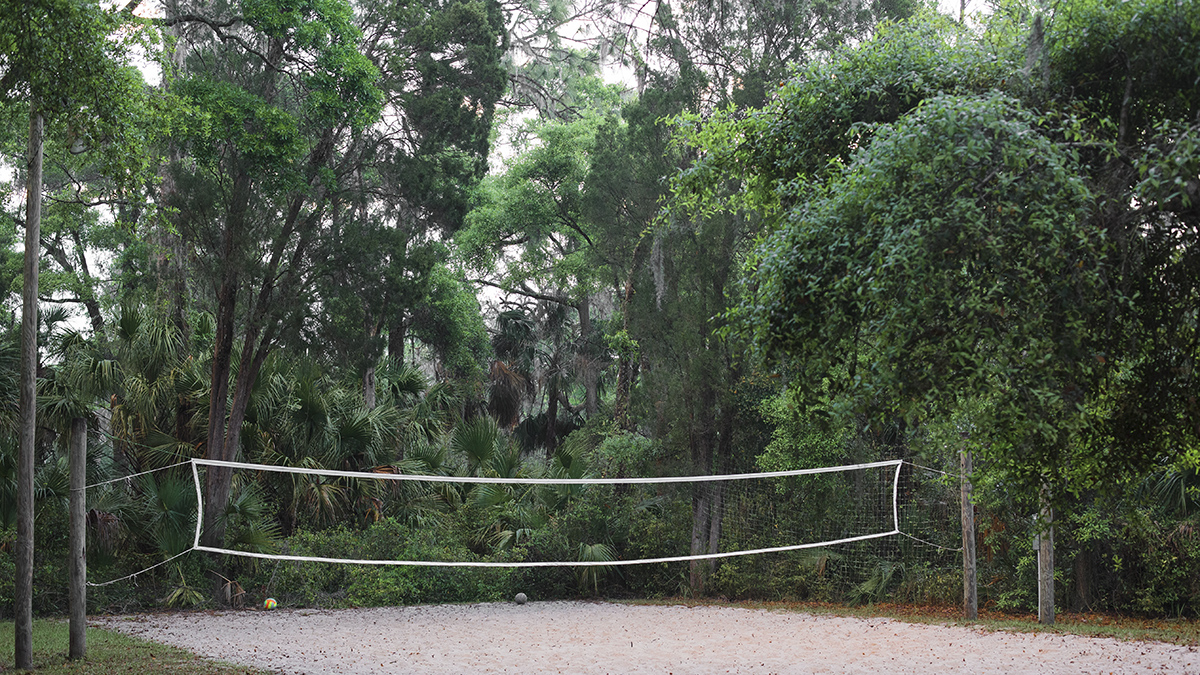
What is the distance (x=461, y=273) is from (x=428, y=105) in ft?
22.4

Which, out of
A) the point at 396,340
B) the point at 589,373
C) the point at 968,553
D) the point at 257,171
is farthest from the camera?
the point at 589,373

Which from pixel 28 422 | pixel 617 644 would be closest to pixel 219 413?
pixel 28 422

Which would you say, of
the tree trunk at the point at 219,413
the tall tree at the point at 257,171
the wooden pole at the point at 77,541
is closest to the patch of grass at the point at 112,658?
the wooden pole at the point at 77,541

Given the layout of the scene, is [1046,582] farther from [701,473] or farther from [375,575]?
[375,575]

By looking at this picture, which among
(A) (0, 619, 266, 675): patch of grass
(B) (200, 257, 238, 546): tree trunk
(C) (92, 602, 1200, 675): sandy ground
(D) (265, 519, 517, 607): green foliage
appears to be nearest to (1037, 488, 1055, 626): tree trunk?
(C) (92, 602, 1200, 675): sandy ground

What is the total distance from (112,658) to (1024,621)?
9782 mm

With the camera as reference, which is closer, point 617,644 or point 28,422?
point 28,422

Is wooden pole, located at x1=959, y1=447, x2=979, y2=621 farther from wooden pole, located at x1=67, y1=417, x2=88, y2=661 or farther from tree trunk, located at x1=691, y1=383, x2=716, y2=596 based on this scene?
wooden pole, located at x1=67, y1=417, x2=88, y2=661

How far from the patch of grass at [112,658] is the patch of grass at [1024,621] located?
7250 millimetres

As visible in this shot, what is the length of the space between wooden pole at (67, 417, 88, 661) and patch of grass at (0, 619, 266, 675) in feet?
0.53

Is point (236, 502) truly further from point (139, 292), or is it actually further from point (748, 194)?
point (748, 194)

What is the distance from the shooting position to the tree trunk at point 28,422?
22.9ft

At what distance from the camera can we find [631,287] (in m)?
17.5

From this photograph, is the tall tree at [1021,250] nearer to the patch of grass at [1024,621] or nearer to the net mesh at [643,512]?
the patch of grass at [1024,621]
